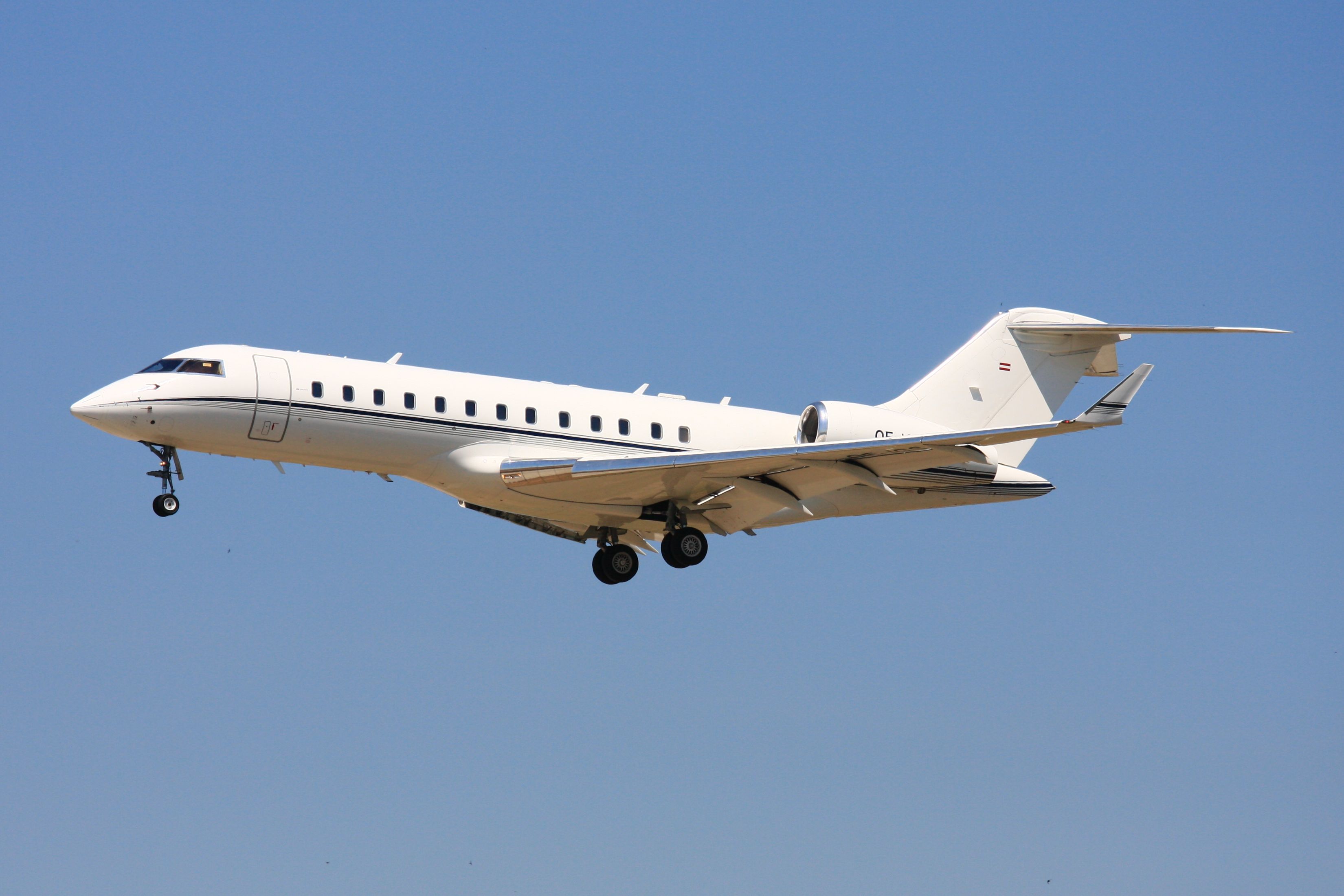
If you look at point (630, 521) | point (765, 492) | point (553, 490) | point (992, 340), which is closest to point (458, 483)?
point (553, 490)

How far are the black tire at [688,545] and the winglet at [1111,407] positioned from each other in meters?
6.29

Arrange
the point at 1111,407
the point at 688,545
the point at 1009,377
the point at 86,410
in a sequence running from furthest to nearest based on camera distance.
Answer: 1. the point at 1009,377
2. the point at 688,545
3. the point at 86,410
4. the point at 1111,407

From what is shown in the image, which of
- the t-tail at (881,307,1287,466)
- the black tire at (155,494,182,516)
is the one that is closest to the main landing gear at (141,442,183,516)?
the black tire at (155,494,182,516)

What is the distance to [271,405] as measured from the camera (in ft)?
66.1

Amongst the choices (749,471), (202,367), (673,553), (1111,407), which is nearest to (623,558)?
(673,553)

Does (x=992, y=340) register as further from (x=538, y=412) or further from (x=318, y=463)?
(x=318, y=463)

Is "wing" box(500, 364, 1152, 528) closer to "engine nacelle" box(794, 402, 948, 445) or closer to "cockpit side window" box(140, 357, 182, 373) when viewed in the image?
"engine nacelle" box(794, 402, 948, 445)

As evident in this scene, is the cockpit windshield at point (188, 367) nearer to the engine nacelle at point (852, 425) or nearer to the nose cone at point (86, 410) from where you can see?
the nose cone at point (86, 410)

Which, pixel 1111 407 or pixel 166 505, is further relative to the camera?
pixel 166 505

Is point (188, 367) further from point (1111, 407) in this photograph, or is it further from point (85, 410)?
point (1111, 407)

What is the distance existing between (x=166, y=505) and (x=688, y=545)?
7344 millimetres

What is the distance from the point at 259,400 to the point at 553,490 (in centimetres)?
417

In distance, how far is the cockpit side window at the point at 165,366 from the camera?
20.4m

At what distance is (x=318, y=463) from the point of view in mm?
20734
